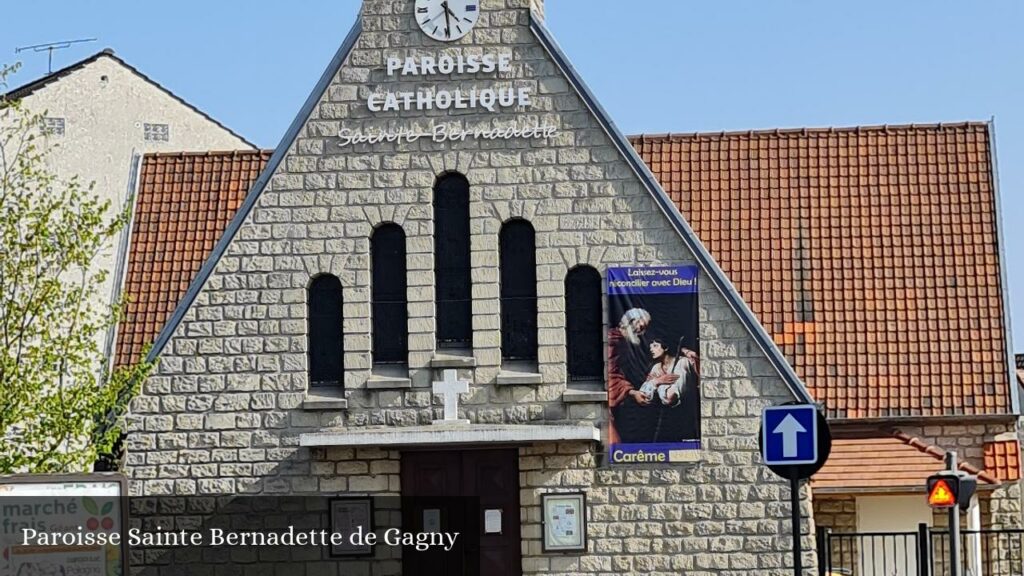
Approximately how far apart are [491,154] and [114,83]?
17.3m

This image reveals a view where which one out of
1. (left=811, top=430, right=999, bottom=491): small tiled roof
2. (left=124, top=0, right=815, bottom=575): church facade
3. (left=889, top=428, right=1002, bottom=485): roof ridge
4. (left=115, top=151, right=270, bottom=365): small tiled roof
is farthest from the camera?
(left=115, top=151, right=270, bottom=365): small tiled roof

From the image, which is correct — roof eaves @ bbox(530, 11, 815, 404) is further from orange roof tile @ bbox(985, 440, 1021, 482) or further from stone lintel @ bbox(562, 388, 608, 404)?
orange roof tile @ bbox(985, 440, 1021, 482)

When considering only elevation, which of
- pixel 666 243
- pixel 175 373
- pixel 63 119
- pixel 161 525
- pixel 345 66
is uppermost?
pixel 63 119

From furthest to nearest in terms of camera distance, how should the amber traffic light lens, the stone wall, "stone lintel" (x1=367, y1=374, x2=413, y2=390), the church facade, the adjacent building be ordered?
the adjacent building
the stone wall
"stone lintel" (x1=367, y1=374, x2=413, y2=390)
the church facade
the amber traffic light lens

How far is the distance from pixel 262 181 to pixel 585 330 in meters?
4.71

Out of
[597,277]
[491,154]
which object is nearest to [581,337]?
[597,277]

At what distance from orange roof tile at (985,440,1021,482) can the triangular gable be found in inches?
190

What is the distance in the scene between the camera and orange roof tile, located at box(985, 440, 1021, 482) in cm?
2811

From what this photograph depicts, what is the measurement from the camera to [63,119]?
39000mm

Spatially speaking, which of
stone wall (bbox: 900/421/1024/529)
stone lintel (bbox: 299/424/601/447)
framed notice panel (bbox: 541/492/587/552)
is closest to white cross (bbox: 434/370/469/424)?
stone lintel (bbox: 299/424/601/447)

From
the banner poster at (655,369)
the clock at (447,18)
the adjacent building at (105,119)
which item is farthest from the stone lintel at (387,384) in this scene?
the adjacent building at (105,119)

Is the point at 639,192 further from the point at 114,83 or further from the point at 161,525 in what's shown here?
the point at 114,83

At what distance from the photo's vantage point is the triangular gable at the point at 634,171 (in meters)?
24.2

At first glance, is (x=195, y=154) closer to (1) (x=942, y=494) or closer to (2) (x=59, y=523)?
(2) (x=59, y=523)
